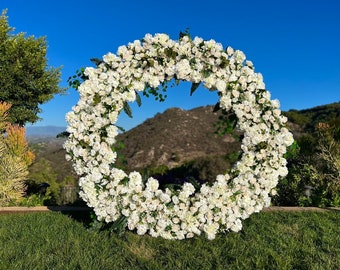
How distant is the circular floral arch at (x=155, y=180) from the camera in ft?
19.5

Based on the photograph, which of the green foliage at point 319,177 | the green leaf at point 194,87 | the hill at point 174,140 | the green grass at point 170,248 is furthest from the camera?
the hill at point 174,140

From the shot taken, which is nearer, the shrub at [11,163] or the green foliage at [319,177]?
the shrub at [11,163]

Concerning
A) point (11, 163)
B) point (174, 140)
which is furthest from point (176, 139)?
point (11, 163)

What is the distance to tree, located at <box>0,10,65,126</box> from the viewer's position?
14.0 m

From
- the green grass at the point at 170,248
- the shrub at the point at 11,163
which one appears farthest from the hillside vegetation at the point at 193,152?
the shrub at the point at 11,163

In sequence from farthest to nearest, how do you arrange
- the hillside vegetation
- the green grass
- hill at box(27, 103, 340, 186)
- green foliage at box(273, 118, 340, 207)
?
hill at box(27, 103, 340, 186) < the hillside vegetation < green foliage at box(273, 118, 340, 207) < the green grass

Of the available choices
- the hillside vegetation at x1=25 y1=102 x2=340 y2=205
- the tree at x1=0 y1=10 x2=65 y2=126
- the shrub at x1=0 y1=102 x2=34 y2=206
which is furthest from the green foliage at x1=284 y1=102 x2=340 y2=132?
the shrub at x1=0 y1=102 x2=34 y2=206

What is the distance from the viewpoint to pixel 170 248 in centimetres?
563

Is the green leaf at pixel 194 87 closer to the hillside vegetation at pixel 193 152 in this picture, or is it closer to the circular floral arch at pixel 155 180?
the circular floral arch at pixel 155 180

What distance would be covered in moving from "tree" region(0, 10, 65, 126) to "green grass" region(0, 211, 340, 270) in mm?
8170

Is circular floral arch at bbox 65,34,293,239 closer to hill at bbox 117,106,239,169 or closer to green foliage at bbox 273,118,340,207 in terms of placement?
green foliage at bbox 273,118,340,207

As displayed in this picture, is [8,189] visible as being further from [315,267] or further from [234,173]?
[315,267]

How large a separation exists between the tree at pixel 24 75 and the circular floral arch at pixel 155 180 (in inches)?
340

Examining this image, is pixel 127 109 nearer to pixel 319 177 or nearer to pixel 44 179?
pixel 319 177
